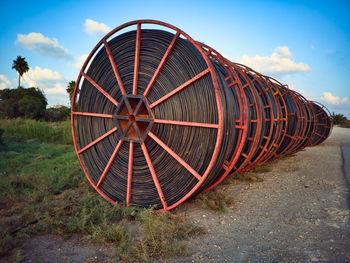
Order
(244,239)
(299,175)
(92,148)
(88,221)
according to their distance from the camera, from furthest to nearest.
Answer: (299,175) → (92,148) → (88,221) → (244,239)

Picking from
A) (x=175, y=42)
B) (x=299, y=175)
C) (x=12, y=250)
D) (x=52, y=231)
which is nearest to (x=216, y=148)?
(x=175, y=42)

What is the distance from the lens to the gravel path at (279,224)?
11.1 ft

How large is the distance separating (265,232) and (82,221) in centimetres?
316

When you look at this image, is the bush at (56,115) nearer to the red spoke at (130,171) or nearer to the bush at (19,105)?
the bush at (19,105)

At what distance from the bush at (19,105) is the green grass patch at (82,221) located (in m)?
27.0

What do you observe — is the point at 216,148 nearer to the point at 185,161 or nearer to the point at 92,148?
the point at 185,161

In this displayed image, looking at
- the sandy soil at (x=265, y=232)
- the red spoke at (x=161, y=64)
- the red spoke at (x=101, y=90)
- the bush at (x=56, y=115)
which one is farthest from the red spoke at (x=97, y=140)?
the bush at (x=56, y=115)

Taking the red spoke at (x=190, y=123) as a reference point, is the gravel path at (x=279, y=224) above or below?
below

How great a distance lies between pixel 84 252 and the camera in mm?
3525

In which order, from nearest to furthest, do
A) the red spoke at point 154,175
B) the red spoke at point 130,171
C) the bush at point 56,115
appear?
the red spoke at point 154,175
the red spoke at point 130,171
the bush at point 56,115

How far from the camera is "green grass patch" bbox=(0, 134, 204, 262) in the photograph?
3.48 m

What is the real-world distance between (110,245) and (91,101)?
3.55 metres

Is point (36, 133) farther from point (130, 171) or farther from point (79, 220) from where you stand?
point (79, 220)

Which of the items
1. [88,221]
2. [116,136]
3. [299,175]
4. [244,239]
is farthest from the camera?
[299,175]
